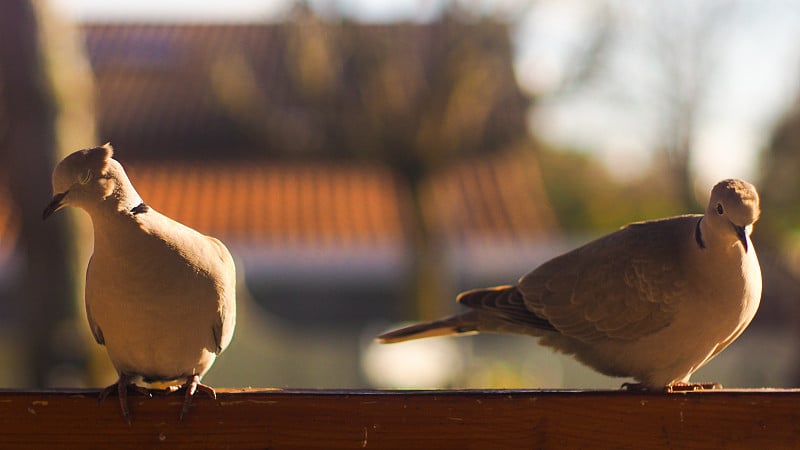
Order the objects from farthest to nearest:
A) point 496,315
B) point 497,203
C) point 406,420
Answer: point 497,203 < point 496,315 < point 406,420

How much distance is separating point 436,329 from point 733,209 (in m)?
0.92

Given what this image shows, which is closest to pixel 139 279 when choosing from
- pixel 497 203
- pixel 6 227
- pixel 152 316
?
pixel 152 316

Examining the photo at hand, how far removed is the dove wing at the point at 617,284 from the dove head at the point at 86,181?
1321mm

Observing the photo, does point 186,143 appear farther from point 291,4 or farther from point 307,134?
point 291,4

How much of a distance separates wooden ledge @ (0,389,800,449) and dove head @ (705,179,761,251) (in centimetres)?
41

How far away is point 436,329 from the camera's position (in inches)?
107

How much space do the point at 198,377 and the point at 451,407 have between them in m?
0.62

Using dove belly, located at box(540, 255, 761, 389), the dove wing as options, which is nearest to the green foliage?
the dove wing

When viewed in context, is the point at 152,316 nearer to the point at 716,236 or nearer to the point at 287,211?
the point at 716,236

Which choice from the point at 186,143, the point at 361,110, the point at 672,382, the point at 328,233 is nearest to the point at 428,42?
the point at 361,110

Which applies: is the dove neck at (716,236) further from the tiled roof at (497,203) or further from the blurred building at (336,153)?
the tiled roof at (497,203)

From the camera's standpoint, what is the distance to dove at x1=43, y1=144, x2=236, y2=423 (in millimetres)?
2078

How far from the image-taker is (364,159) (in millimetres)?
8156

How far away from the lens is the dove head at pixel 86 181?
2068 mm
